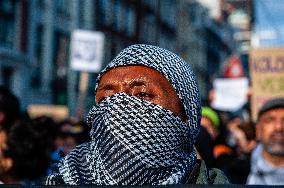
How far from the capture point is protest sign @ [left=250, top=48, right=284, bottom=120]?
7.94 meters

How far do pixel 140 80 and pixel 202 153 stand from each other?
160 centimetres

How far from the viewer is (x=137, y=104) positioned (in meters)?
1.86

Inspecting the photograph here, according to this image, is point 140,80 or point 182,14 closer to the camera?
point 140,80

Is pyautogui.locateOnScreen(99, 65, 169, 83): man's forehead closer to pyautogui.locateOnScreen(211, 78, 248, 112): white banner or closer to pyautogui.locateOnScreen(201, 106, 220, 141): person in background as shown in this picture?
pyautogui.locateOnScreen(201, 106, 220, 141): person in background

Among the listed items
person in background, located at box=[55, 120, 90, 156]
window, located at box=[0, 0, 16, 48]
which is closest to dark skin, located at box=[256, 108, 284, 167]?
person in background, located at box=[55, 120, 90, 156]

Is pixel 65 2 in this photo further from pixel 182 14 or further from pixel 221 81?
pixel 182 14

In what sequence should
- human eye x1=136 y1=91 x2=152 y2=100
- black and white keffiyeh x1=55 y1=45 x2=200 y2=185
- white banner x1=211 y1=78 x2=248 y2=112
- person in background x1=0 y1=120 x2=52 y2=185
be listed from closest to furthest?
black and white keffiyeh x1=55 y1=45 x2=200 y2=185
human eye x1=136 y1=91 x2=152 y2=100
person in background x1=0 y1=120 x2=52 y2=185
white banner x1=211 y1=78 x2=248 y2=112

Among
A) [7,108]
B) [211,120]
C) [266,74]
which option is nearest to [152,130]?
[7,108]

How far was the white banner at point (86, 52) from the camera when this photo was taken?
1381cm

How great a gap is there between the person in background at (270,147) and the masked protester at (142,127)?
6.16 feet

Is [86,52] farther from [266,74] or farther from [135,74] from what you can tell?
[135,74]

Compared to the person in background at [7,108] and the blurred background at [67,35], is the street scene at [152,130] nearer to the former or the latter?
the person in background at [7,108]

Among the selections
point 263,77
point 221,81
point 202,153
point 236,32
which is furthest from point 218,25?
point 202,153

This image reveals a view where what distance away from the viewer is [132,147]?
5.99ft
